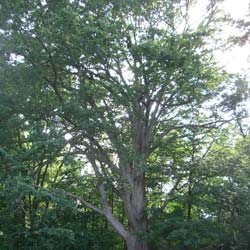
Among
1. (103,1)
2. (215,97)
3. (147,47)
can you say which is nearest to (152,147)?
(215,97)

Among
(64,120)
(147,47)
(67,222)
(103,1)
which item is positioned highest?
(103,1)

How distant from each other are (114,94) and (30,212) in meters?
4.85

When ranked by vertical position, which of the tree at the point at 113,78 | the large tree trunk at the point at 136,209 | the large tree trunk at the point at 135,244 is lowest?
the large tree trunk at the point at 135,244

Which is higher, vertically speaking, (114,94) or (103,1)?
(103,1)

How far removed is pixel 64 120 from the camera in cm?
1067

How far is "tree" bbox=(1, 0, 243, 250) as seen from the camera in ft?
30.5

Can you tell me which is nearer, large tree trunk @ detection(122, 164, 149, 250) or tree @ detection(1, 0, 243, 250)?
tree @ detection(1, 0, 243, 250)

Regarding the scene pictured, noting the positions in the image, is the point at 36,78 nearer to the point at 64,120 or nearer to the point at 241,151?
the point at 64,120

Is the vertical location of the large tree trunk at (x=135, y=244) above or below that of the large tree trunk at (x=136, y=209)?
below

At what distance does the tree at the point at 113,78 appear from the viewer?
9289 millimetres

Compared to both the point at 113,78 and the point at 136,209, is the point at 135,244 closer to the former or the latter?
the point at 136,209

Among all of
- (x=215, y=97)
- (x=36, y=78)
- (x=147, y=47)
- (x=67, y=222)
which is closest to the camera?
(x=147, y=47)

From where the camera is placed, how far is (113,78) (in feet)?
35.0

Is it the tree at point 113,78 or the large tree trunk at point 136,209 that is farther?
the large tree trunk at point 136,209
